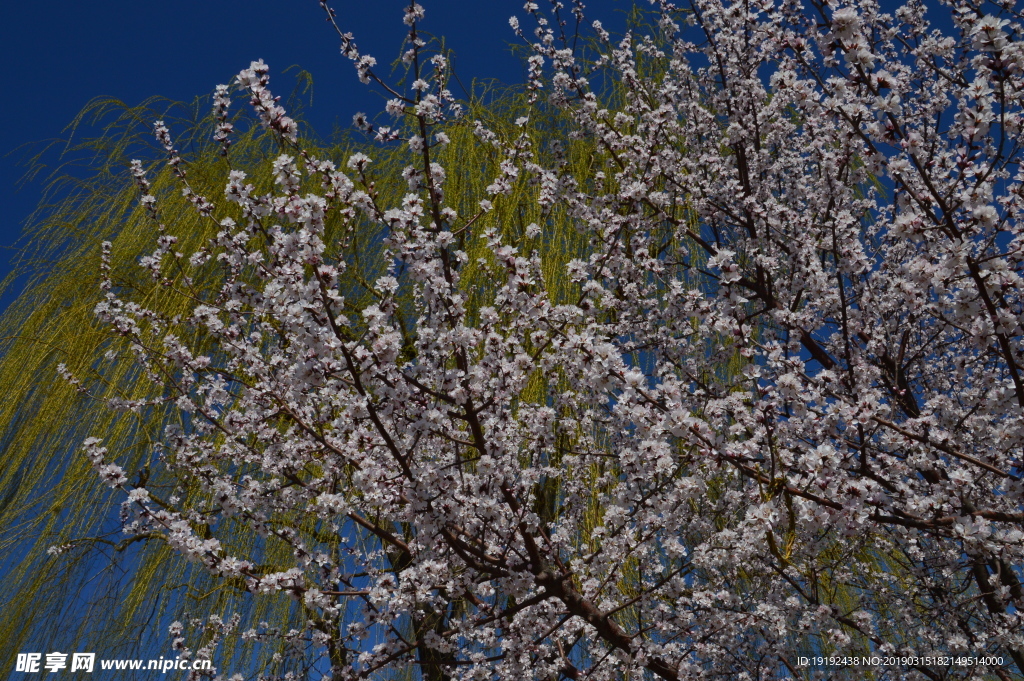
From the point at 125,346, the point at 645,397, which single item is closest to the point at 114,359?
the point at 125,346

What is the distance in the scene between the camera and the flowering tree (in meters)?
1.90

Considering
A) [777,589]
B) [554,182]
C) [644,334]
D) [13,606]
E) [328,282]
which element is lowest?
[13,606]

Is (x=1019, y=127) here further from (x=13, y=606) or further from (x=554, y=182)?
(x=13, y=606)

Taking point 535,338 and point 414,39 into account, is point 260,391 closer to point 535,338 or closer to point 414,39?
point 535,338

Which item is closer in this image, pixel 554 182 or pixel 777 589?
pixel 554 182

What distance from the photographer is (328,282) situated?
173 cm

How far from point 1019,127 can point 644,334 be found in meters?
1.58

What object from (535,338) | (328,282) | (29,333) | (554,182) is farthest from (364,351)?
(29,333)

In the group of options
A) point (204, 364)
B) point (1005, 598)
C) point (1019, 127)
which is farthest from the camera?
point (204, 364)

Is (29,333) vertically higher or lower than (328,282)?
higher

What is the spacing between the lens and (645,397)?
206 centimetres

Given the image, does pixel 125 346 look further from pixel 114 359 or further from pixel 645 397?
pixel 645 397

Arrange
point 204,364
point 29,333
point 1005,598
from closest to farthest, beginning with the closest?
point 1005,598
point 204,364
point 29,333

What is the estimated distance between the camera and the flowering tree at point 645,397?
Result: 190cm
